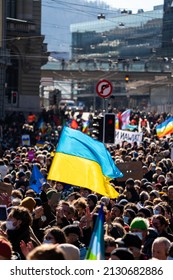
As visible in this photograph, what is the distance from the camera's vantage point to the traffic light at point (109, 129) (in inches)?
960

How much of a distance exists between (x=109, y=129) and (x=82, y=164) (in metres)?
9.24

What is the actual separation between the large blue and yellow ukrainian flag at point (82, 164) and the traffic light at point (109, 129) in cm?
828

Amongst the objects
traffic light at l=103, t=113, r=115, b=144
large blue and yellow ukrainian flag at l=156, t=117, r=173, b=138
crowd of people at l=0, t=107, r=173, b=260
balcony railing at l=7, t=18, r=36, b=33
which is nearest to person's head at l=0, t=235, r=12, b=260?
crowd of people at l=0, t=107, r=173, b=260

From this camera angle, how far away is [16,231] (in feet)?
36.4

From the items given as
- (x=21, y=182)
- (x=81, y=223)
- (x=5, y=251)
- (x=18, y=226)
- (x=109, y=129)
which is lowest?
(x=21, y=182)

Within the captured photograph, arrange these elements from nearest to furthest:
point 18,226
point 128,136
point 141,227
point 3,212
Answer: point 18,226 → point 141,227 → point 3,212 → point 128,136

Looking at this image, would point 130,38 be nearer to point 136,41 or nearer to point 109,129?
point 136,41

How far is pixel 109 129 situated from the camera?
24547mm

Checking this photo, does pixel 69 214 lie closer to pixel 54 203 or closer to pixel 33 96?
pixel 54 203

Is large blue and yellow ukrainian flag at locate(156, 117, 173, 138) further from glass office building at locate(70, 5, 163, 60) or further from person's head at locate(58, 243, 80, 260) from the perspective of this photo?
glass office building at locate(70, 5, 163, 60)

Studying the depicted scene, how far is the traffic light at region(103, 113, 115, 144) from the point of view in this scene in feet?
80.0

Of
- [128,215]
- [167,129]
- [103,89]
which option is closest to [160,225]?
[128,215]

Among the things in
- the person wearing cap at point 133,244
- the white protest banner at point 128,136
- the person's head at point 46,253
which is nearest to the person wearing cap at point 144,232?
the person wearing cap at point 133,244
